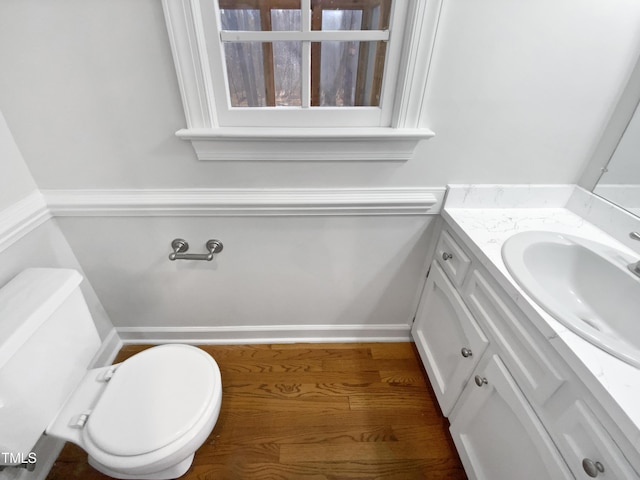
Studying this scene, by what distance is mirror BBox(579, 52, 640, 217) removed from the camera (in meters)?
0.90

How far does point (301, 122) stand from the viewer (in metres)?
0.93

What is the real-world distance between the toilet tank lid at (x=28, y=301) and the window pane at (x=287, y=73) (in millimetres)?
845

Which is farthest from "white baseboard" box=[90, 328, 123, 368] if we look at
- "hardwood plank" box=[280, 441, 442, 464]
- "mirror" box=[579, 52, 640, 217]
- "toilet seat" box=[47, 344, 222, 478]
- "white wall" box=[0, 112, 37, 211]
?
"mirror" box=[579, 52, 640, 217]

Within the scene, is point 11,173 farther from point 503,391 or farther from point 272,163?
point 503,391

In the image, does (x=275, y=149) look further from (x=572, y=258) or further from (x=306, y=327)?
(x=572, y=258)

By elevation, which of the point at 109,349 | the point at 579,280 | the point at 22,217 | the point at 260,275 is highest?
the point at 22,217

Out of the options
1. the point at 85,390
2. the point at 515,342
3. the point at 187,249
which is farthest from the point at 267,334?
the point at 515,342

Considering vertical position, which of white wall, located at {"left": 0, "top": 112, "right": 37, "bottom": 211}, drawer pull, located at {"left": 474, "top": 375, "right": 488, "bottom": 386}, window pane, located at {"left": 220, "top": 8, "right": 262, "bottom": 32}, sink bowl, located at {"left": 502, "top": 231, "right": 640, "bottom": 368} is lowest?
drawer pull, located at {"left": 474, "top": 375, "right": 488, "bottom": 386}

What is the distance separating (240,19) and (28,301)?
3.17ft

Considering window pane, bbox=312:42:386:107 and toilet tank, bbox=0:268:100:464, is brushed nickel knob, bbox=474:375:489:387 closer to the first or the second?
window pane, bbox=312:42:386:107

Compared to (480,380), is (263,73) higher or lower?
higher

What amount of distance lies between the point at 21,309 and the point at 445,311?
133cm

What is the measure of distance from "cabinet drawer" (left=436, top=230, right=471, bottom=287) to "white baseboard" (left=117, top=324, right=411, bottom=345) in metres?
0.49

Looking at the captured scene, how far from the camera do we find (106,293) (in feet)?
4.19
